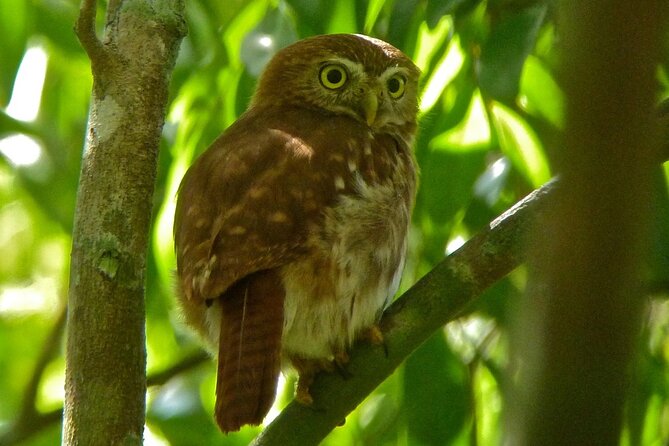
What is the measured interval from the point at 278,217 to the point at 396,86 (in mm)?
1335

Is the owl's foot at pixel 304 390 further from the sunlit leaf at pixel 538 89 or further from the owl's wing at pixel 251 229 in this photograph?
the sunlit leaf at pixel 538 89

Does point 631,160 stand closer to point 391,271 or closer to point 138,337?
point 138,337

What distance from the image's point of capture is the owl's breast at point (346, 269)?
9.08 feet

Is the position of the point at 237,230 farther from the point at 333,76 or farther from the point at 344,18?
the point at 333,76

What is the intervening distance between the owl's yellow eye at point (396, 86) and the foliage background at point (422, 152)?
281 millimetres

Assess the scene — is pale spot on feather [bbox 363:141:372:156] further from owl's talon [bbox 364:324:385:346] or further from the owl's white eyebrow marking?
owl's talon [bbox 364:324:385:346]

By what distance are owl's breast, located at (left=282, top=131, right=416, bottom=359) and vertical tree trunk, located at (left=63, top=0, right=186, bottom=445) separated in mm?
592

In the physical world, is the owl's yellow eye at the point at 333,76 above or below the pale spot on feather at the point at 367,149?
above

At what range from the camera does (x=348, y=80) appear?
3777 millimetres

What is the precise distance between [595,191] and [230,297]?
6.64ft

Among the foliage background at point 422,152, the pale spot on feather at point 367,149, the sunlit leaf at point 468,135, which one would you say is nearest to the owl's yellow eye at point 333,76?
the foliage background at point 422,152

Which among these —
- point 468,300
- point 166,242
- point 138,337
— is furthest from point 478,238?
point 166,242

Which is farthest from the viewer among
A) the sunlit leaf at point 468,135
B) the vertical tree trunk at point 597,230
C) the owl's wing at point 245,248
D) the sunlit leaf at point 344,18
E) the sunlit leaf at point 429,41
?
the sunlit leaf at point 429,41

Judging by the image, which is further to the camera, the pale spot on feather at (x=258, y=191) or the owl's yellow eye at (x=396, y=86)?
the owl's yellow eye at (x=396, y=86)
